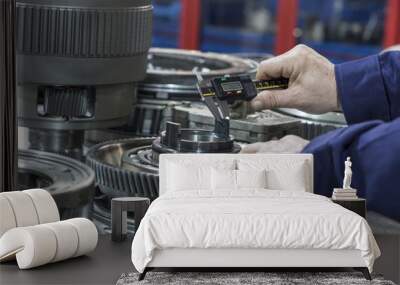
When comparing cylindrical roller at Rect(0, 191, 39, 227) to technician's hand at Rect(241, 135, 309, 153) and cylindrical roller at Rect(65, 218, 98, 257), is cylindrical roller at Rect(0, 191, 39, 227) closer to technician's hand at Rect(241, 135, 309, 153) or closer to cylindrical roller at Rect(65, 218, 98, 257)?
cylindrical roller at Rect(65, 218, 98, 257)

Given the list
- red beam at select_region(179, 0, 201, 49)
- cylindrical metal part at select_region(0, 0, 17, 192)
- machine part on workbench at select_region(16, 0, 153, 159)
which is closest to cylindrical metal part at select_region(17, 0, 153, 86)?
machine part on workbench at select_region(16, 0, 153, 159)

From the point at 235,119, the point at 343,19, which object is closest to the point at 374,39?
the point at 343,19

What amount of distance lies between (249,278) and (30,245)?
1.61 ft

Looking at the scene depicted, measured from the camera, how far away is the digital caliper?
2.32 meters

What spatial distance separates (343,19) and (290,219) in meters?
4.82

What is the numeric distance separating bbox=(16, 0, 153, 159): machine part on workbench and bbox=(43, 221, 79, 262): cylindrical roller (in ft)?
2.09

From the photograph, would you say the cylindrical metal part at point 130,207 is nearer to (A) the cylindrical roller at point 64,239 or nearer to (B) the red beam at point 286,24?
(A) the cylindrical roller at point 64,239

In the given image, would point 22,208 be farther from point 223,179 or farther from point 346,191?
point 346,191

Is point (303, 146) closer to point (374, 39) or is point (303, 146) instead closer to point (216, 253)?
point (216, 253)

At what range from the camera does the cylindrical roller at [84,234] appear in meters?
2.12

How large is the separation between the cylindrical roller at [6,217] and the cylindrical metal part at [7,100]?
0.37 metres

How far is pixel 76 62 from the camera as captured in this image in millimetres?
2600

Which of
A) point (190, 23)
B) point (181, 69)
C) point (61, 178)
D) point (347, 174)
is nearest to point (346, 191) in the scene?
point (347, 174)

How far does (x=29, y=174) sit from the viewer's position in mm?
2682
